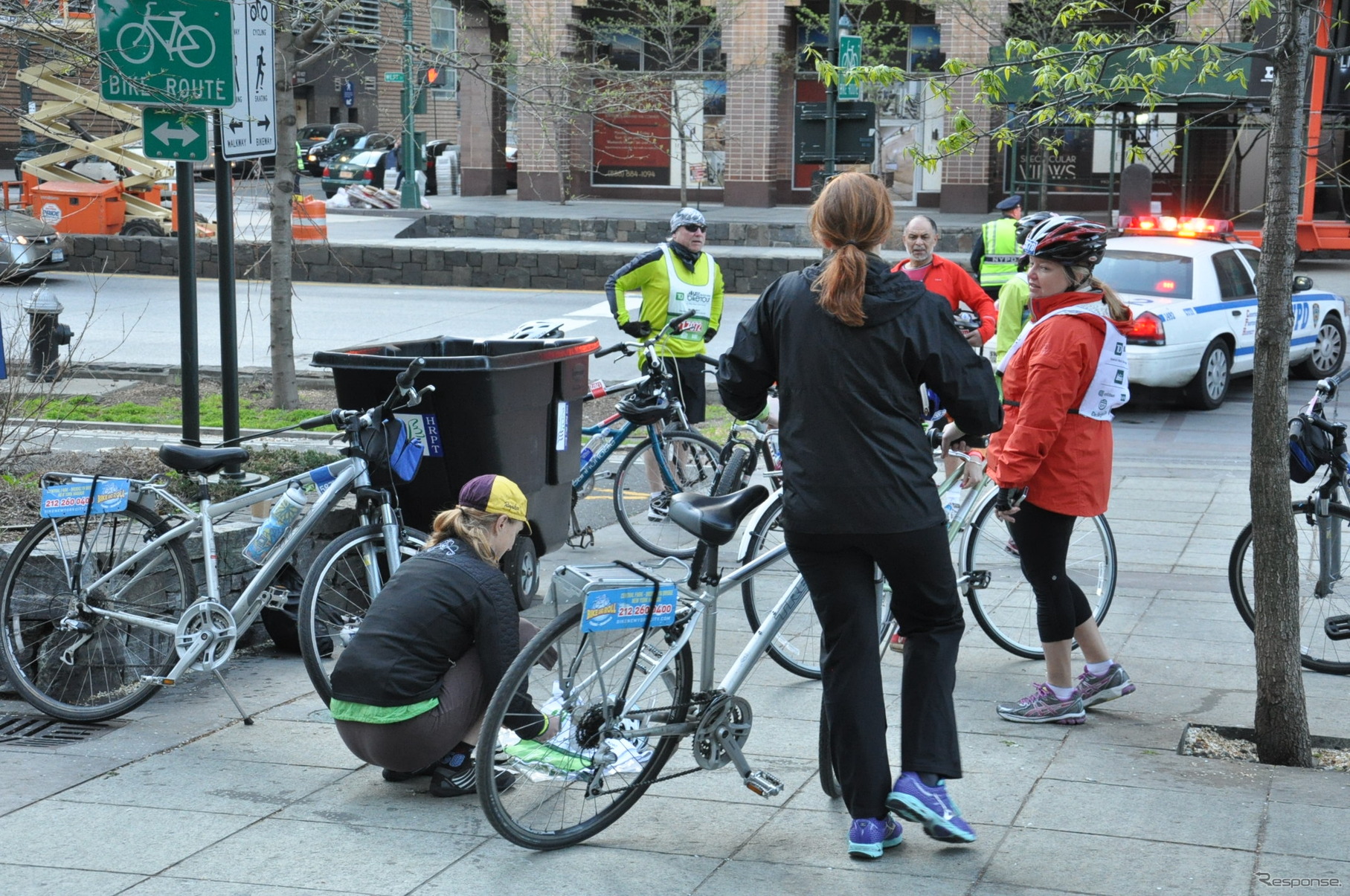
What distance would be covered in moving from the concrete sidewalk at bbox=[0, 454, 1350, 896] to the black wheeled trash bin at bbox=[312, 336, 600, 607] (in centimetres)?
105

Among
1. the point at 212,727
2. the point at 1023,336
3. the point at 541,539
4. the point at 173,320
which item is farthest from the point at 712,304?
the point at 173,320

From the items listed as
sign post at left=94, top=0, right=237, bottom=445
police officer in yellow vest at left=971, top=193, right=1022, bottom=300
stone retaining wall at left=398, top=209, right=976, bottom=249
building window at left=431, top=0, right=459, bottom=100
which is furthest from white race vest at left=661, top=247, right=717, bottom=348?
building window at left=431, top=0, right=459, bottom=100

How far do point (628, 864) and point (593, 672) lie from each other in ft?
1.78

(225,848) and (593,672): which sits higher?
(593,672)

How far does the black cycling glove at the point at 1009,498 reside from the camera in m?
5.08

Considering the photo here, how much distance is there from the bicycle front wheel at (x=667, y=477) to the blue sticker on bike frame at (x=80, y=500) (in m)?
3.47

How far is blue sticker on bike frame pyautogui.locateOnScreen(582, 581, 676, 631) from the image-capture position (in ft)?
12.9

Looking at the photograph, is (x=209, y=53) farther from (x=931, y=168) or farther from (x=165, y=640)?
(x=931, y=168)

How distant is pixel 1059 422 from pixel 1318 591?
183cm

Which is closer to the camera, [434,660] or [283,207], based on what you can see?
[434,660]

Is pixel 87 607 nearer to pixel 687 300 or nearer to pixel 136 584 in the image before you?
pixel 136 584

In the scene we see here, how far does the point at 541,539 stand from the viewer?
6.87 meters

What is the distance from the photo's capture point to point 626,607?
3.99 m

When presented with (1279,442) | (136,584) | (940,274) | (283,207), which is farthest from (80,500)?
(283,207)
